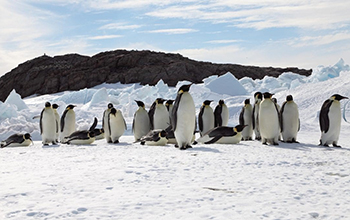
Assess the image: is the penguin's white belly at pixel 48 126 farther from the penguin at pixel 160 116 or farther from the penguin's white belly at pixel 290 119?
the penguin's white belly at pixel 290 119

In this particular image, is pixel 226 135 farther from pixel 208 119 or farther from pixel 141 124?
pixel 141 124

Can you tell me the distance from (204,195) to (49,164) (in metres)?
2.25

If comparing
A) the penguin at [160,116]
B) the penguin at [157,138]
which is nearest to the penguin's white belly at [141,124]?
the penguin at [160,116]

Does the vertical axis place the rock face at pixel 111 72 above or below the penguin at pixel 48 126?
above

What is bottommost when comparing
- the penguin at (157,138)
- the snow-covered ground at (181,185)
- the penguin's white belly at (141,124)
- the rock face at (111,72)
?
the snow-covered ground at (181,185)

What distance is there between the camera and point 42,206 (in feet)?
9.37

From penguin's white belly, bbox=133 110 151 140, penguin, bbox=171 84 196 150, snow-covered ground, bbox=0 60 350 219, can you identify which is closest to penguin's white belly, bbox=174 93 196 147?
penguin, bbox=171 84 196 150

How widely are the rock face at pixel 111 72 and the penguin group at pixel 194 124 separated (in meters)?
28.1

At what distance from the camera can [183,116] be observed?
630 centimetres

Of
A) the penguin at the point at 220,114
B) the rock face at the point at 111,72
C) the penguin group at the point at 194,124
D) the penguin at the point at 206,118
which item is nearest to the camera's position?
the penguin group at the point at 194,124

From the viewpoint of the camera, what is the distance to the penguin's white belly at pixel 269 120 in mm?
6871

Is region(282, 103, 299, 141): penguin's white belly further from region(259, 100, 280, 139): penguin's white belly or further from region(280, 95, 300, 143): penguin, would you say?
region(259, 100, 280, 139): penguin's white belly

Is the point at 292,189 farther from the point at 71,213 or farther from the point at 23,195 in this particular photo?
the point at 23,195

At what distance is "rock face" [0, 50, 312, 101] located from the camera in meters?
37.6
